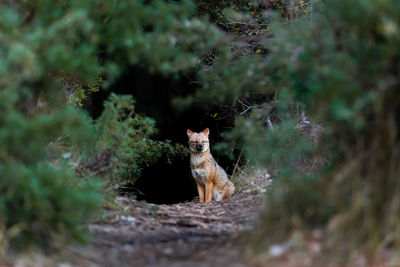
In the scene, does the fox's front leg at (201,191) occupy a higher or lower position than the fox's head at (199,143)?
lower

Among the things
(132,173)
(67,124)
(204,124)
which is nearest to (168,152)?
(132,173)

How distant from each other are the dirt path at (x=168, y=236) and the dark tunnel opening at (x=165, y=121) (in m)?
5.67

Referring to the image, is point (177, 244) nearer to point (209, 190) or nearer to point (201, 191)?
point (209, 190)

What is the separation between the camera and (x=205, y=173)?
10508 millimetres

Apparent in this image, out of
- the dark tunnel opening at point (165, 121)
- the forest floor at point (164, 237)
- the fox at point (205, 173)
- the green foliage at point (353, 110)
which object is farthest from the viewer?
the dark tunnel opening at point (165, 121)

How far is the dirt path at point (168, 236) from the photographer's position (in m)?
4.34

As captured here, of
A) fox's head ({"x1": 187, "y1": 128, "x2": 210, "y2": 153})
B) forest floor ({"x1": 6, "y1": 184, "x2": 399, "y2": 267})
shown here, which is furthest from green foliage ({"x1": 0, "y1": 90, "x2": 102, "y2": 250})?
fox's head ({"x1": 187, "y1": 128, "x2": 210, "y2": 153})

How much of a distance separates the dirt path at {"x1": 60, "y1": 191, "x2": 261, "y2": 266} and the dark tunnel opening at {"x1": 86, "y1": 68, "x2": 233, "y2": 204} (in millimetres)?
5675

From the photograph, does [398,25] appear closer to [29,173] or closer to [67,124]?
[67,124]

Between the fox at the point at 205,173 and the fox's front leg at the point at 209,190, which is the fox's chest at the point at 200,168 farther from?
the fox's front leg at the point at 209,190

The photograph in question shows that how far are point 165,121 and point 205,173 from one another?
13.9ft

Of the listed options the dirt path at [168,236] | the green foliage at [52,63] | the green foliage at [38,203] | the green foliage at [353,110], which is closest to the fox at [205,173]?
the dirt path at [168,236]

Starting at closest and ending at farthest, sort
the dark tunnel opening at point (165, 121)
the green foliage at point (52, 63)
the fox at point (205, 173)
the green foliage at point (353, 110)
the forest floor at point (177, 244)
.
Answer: the green foliage at point (353, 110) < the green foliage at point (52, 63) < the forest floor at point (177, 244) < the fox at point (205, 173) < the dark tunnel opening at point (165, 121)

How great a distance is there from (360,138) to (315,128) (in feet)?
9.33
